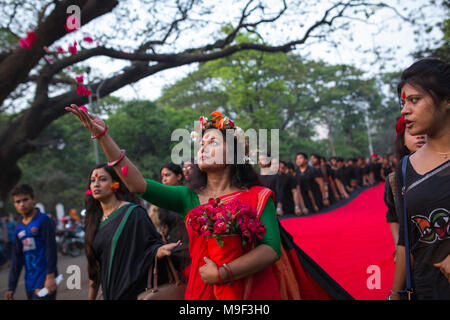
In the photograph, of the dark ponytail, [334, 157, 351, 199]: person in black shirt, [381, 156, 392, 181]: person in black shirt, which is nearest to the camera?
the dark ponytail

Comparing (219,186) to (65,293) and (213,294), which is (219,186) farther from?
(65,293)

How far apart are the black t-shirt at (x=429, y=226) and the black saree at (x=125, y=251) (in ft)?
7.26

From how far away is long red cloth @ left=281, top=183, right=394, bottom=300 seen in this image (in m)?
3.69

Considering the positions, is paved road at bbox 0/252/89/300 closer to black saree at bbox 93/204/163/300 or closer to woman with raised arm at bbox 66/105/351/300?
black saree at bbox 93/204/163/300

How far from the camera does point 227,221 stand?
6.62 feet

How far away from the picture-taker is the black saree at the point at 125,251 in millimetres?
3510

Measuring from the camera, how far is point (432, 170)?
1.87 m

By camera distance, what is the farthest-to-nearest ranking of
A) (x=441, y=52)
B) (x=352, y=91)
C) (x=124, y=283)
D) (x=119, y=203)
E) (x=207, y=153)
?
(x=352, y=91) → (x=441, y=52) → (x=119, y=203) → (x=124, y=283) → (x=207, y=153)

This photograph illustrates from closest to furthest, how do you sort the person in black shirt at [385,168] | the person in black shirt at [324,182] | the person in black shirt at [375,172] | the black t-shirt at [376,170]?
1. the person in black shirt at [324,182]
2. the person in black shirt at [375,172]
3. the black t-shirt at [376,170]
4. the person in black shirt at [385,168]

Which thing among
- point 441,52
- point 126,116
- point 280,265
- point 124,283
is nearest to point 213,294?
point 280,265

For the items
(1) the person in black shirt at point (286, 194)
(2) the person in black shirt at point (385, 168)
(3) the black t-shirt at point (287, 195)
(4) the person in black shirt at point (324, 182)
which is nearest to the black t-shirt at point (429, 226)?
(1) the person in black shirt at point (286, 194)

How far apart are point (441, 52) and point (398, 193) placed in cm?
1214

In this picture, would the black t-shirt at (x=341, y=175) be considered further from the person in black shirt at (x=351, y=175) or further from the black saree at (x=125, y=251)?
the black saree at (x=125, y=251)

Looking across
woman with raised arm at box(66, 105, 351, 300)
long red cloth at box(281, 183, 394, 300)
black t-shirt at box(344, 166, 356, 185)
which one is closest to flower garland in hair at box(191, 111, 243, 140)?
woman with raised arm at box(66, 105, 351, 300)
